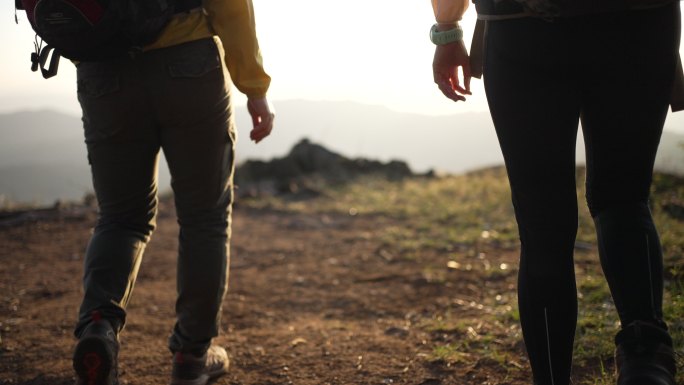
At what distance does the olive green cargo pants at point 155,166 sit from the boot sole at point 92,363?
0.50ft

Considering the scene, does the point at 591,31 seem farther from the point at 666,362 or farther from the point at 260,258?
the point at 260,258

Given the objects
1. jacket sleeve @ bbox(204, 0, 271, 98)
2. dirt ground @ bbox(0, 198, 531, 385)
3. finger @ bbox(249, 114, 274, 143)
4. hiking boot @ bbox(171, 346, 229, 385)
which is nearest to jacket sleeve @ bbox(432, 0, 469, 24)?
jacket sleeve @ bbox(204, 0, 271, 98)

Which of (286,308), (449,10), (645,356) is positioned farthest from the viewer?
(286,308)

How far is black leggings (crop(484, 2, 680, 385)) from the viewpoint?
1636mm

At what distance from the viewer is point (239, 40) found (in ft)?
7.84

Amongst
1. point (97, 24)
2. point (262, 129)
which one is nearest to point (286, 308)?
point (262, 129)

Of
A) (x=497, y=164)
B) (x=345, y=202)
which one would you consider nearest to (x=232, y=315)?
(x=345, y=202)

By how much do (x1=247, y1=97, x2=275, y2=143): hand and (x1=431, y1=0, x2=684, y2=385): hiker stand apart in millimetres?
955

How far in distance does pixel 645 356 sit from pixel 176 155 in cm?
164

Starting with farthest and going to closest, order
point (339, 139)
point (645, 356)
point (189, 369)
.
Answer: point (339, 139)
point (189, 369)
point (645, 356)

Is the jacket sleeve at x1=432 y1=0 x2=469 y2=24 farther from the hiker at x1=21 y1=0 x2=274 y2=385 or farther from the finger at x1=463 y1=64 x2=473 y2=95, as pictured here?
the hiker at x1=21 y1=0 x2=274 y2=385

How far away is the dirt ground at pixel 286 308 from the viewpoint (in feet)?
9.48

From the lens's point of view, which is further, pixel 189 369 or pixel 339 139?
pixel 339 139

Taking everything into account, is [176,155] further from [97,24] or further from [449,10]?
[449,10]
